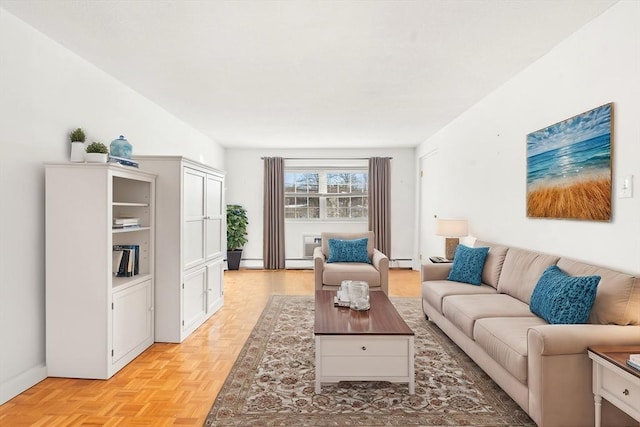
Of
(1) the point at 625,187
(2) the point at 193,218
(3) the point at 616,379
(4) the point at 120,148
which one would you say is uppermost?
(4) the point at 120,148

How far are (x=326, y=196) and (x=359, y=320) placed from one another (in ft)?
18.2

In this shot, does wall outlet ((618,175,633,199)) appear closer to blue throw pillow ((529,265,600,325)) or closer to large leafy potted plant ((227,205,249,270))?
blue throw pillow ((529,265,600,325))

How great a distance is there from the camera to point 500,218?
4215 millimetres

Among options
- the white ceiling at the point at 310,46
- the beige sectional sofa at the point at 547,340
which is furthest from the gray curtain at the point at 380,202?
the beige sectional sofa at the point at 547,340

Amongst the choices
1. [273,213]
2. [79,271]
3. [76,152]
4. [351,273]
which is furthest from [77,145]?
[273,213]

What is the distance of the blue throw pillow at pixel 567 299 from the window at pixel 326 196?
5721mm

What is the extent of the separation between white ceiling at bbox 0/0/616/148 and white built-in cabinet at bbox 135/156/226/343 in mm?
934

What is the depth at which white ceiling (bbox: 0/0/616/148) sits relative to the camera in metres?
2.57

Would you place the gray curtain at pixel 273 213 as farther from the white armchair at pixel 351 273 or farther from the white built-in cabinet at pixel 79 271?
the white built-in cabinet at pixel 79 271

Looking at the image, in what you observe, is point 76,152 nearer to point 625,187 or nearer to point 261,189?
point 625,187

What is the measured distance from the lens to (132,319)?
10.7 feet

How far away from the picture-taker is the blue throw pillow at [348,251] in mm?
5438

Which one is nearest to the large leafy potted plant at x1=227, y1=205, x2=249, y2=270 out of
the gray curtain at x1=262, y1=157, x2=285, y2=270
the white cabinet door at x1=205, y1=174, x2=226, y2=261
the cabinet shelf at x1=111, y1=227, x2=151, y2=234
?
the gray curtain at x1=262, y1=157, x2=285, y2=270

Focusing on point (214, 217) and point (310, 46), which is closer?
point (310, 46)
